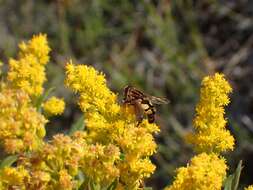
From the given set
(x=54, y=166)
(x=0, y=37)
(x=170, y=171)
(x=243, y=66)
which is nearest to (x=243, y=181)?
(x=170, y=171)

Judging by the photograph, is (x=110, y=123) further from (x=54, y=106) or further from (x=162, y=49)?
(x=162, y=49)

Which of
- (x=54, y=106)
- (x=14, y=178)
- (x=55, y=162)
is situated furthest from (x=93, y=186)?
(x=54, y=106)

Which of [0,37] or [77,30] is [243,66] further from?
[0,37]

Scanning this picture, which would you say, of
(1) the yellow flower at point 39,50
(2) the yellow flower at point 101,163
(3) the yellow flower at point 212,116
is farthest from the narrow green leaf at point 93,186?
(1) the yellow flower at point 39,50

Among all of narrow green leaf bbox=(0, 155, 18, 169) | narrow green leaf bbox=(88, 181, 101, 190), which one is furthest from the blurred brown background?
narrow green leaf bbox=(88, 181, 101, 190)

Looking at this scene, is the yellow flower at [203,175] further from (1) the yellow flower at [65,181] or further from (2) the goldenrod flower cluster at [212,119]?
(1) the yellow flower at [65,181]
